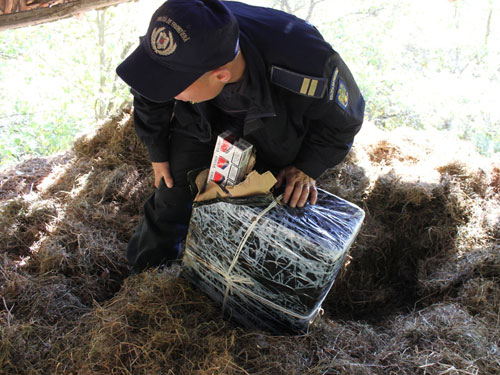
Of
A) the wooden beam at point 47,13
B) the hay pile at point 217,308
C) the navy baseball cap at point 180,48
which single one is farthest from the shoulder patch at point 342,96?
the wooden beam at point 47,13

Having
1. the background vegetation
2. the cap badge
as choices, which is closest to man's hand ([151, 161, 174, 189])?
the cap badge

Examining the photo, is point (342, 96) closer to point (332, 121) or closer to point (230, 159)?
point (332, 121)

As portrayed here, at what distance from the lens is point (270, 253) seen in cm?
137

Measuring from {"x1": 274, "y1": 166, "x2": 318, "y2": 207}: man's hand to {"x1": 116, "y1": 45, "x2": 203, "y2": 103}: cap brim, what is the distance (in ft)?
2.03

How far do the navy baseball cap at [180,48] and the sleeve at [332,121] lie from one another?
0.42m

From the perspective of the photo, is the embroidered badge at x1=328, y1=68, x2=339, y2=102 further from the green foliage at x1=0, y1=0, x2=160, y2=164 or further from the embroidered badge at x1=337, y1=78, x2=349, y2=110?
the green foliage at x1=0, y1=0, x2=160, y2=164

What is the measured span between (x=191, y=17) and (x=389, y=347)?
5.05ft

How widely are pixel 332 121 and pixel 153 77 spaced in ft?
2.45

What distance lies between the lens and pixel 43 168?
9.82ft

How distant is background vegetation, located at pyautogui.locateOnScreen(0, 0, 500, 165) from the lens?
24.0 ft

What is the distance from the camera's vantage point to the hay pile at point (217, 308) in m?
1.46

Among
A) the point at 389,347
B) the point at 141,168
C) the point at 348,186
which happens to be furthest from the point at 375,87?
the point at 389,347

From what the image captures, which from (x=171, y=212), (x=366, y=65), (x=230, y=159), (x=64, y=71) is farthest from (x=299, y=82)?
(x=64, y=71)

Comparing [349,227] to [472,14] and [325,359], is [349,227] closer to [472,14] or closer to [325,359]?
[325,359]
